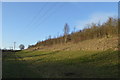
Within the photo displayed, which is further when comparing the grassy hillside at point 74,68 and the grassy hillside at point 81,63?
the grassy hillside at point 81,63

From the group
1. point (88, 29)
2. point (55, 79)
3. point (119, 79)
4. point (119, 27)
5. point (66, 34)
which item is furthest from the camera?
point (66, 34)

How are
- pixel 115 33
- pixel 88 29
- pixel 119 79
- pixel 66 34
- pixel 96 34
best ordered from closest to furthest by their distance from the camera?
pixel 119 79
pixel 115 33
pixel 96 34
pixel 88 29
pixel 66 34

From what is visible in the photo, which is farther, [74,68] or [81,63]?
[81,63]

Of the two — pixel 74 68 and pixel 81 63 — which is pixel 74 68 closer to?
pixel 74 68

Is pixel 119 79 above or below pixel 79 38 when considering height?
below

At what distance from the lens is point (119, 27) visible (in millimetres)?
30328

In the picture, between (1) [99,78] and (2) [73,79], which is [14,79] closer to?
(2) [73,79]

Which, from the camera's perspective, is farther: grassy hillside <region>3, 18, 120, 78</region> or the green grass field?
grassy hillside <region>3, 18, 120, 78</region>

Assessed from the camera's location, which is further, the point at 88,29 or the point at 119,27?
the point at 88,29

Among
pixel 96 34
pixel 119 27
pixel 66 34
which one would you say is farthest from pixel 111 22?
pixel 66 34

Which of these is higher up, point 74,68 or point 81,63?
point 81,63

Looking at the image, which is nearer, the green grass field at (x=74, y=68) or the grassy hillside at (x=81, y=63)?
the green grass field at (x=74, y=68)

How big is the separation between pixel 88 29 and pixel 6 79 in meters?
40.7

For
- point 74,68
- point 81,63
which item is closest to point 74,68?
point 74,68
